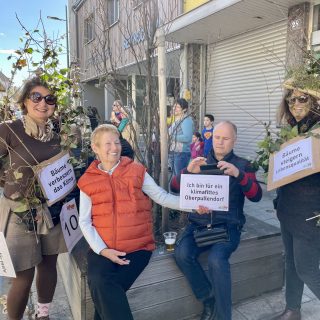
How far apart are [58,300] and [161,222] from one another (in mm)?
1203

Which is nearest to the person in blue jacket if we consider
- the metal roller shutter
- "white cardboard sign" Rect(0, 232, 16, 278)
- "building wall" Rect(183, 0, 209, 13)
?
"white cardboard sign" Rect(0, 232, 16, 278)

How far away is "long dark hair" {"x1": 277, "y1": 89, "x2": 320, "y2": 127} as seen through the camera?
2080 millimetres

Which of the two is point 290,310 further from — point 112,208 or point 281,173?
point 112,208

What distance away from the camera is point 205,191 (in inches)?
90.2

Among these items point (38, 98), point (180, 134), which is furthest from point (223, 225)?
point (180, 134)

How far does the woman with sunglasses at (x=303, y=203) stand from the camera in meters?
2.09

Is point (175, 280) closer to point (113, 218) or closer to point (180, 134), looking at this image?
point (113, 218)

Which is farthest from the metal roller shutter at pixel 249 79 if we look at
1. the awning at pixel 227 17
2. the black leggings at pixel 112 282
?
the black leggings at pixel 112 282

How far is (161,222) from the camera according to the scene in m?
3.12

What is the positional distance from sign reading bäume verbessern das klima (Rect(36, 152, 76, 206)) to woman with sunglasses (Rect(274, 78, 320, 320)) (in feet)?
5.25

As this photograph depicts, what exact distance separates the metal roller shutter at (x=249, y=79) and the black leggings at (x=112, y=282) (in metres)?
4.45

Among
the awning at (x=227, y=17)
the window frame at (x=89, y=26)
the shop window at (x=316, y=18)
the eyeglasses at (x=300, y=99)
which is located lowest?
the eyeglasses at (x=300, y=99)

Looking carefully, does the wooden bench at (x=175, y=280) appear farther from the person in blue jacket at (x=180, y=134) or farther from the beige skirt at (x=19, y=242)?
the person in blue jacket at (x=180, y=134)

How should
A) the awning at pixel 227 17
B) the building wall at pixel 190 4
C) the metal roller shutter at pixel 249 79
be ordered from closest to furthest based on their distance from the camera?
the awning at pixel 227 17 → the metal roller shutter at pixel 249 79 → the building wall at pixel 190 4
